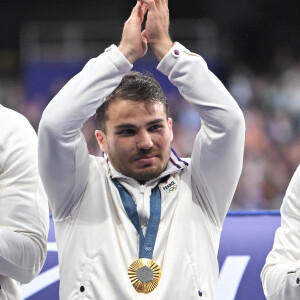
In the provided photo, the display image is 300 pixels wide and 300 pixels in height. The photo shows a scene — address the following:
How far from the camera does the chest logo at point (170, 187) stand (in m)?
2.77

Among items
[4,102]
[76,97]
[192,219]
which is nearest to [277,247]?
A: [192,219]

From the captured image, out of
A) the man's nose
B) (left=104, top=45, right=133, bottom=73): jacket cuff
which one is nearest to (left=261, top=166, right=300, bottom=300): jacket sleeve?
the man's nose

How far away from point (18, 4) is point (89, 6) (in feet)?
3.15

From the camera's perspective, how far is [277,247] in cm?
274

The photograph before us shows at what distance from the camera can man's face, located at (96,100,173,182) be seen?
2721mm

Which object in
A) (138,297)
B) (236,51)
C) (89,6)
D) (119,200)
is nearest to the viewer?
(138,297)

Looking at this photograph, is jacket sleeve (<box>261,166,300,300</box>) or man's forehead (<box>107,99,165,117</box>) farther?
man's forehead (<box>107,99,165,117</box>)

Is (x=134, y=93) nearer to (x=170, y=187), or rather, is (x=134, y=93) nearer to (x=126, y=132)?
(x=126, y=132)

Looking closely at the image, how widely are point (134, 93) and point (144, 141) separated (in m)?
0.22

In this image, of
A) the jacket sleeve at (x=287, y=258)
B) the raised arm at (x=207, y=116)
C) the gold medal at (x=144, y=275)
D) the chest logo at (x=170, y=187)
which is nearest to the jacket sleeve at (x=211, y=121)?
the raised arm at (x=207, y=116)

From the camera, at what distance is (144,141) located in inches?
106

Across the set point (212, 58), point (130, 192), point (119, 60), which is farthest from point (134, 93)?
point (212, 58)

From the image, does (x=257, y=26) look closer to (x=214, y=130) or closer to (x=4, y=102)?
(x=4, y=102)

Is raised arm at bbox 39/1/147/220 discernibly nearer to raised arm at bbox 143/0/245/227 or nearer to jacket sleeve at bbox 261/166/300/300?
raised arm at bbox 143/0/245/227
